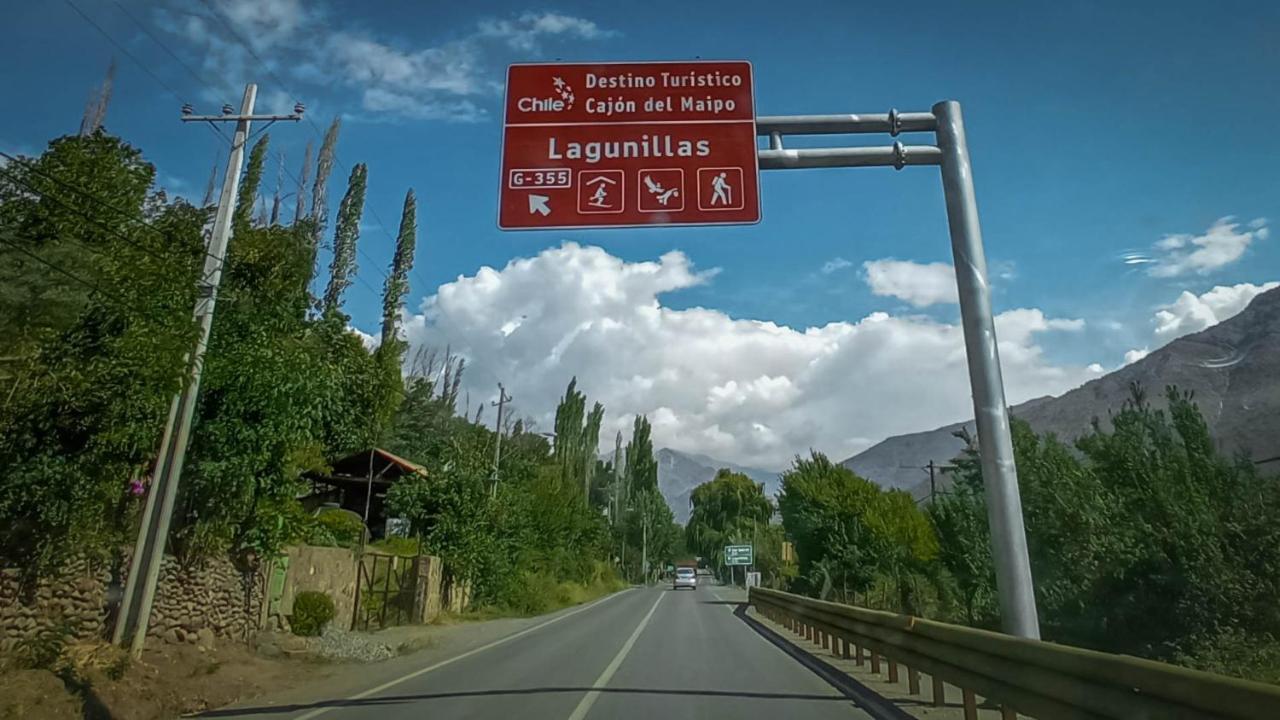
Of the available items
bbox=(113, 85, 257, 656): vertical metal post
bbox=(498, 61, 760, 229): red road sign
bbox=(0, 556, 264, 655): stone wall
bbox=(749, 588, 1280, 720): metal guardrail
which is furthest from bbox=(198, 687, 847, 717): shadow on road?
bbox=(498, 61, 760, 229): red road sign

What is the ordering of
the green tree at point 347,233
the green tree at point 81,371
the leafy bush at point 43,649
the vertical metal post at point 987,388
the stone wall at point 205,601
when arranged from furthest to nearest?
the green tree at point 347,233 → the stone wall at point 205,601 → the green tree at point 81,371 → the leafy bush at point 43,649 → the vertical metal post at point 987,388

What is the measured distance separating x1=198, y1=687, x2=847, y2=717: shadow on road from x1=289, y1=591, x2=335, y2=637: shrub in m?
8.16

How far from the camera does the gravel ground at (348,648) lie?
1457cm

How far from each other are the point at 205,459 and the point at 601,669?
7.87 meters

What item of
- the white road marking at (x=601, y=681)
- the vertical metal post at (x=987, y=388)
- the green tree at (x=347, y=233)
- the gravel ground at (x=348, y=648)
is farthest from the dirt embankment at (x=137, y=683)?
the green tree at (x=347, y=233)

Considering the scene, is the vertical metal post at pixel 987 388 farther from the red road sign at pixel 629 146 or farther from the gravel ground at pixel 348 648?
the gravel ground at pixel 348 648

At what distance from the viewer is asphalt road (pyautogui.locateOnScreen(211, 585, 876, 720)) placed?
8.22 metres

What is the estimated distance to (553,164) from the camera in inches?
317

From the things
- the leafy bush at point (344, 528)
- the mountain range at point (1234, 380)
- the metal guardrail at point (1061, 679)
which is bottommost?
the metal guardrail at point (1061, 679)

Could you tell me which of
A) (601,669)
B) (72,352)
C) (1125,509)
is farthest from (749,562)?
(72,352)

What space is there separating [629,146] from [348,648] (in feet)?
40.2

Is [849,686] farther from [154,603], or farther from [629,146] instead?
[154,603]

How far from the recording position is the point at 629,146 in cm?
805

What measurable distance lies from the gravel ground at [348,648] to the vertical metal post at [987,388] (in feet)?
41.1
